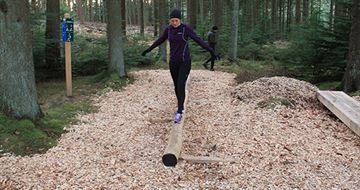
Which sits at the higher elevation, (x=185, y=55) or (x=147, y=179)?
(x=185, y=55)

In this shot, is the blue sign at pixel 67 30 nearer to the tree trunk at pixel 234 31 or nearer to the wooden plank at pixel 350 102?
the wooden plank at pixel 350 102

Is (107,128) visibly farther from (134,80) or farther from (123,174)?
(134,80)

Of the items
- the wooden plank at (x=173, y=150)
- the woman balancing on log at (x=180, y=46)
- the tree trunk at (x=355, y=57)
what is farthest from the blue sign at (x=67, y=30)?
the tree trunk at (x=355, y=57)

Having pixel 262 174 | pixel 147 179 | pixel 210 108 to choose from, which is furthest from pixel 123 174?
pixel 210 108

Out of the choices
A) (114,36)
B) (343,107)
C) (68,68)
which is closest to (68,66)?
(68,68)

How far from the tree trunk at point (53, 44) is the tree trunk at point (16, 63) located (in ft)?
20.1

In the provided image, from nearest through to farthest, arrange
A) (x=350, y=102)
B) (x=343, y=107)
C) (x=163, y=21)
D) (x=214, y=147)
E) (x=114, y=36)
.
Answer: (x=214, y=147) < (x=343, y=107) < (x=350, y=102) < (x=114, y=36) < (x=163, y=21)

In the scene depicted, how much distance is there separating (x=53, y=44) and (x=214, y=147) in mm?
8534

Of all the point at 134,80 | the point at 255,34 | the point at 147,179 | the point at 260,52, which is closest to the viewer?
the point at 147,179

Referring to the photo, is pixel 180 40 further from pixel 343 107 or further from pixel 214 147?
pixel 343 107

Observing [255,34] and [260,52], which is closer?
[260,52]

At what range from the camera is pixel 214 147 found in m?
6.02

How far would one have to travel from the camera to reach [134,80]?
12.4 metres

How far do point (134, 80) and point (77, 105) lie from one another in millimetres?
3675
